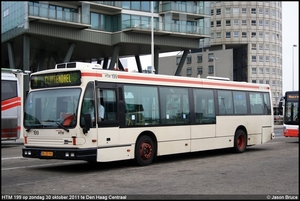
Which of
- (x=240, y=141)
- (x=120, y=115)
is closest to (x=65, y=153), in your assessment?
(x=120, y=115)

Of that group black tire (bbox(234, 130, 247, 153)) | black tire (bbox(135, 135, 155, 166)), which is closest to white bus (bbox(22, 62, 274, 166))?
black tire (bbox(135, 135, 155, 166))

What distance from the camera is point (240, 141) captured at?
1700 centimetres

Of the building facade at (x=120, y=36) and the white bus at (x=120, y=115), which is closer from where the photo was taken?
the white bus at (x=120, y=115)

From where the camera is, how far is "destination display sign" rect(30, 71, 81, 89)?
1159 cm

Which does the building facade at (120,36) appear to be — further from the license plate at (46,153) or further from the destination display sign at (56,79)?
the license plate at (46,153)

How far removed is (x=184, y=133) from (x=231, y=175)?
3.82 metres

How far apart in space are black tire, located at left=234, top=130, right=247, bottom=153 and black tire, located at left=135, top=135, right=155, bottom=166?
474cm

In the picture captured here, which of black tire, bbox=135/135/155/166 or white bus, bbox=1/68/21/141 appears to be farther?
white bus, bbox=1/68/21/141

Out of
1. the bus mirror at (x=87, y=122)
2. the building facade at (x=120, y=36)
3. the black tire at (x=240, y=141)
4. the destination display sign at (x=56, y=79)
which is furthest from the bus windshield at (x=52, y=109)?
the building facade at (x=120, y=36)

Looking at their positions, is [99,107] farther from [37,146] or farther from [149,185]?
[149,185]

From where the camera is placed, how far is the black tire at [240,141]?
54.5ft

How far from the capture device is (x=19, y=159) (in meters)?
14.6

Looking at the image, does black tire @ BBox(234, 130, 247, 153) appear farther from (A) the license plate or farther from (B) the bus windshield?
(A) the license plate

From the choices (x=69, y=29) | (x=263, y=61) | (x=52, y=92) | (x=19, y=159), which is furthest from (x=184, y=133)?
(x=263, y=61)
